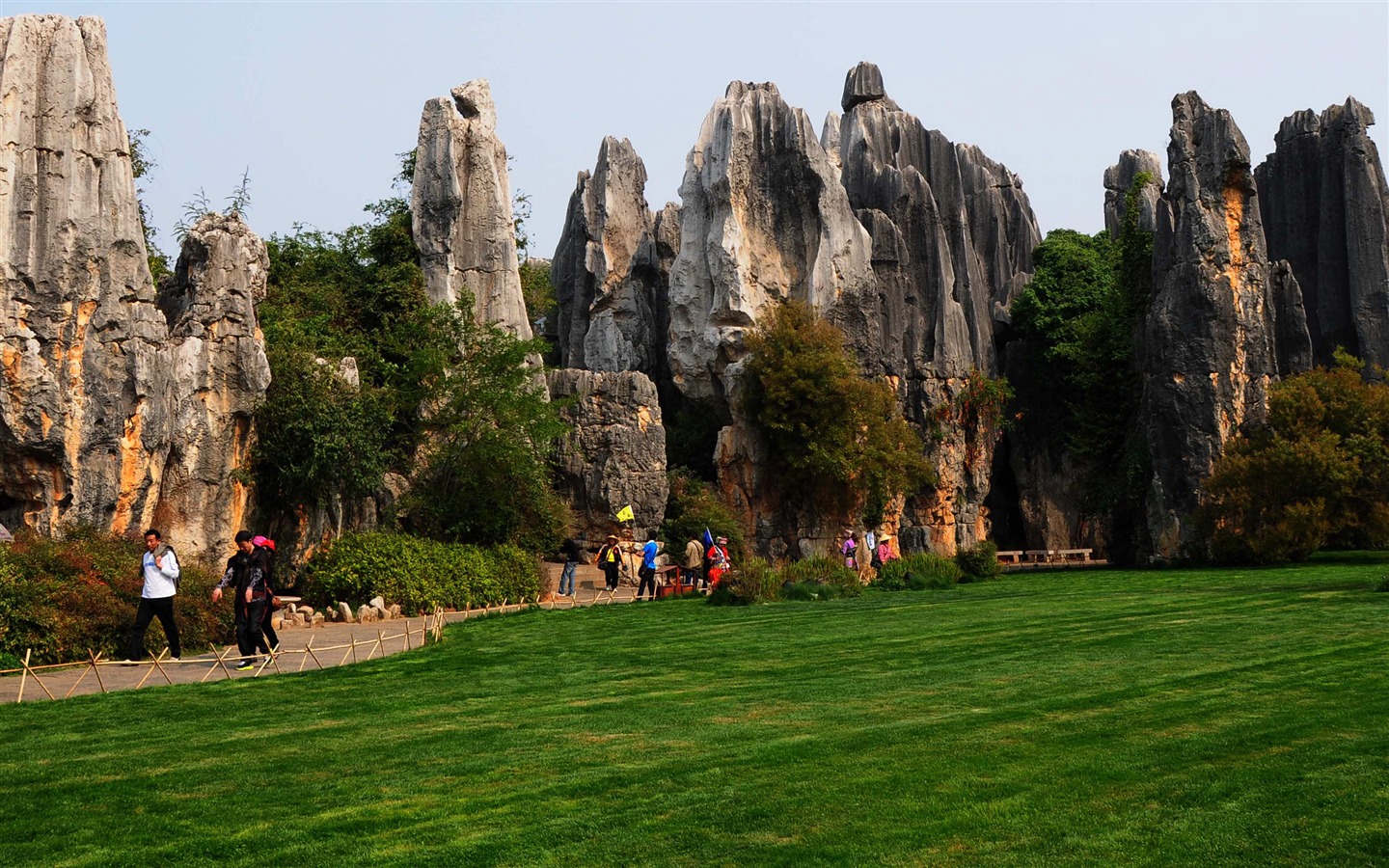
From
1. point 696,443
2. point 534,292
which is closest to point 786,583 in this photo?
point 696,443

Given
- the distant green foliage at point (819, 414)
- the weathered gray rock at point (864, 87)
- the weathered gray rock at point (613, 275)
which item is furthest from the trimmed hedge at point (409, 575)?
the weathered gray rock at point (864, 87)

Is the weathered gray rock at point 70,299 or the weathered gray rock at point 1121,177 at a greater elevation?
the weathered gray rock at point 1121,177

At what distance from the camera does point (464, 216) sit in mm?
32156

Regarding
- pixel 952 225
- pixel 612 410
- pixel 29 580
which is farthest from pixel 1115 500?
pixel 29 580

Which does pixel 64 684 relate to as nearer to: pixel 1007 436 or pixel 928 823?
pixel 928 823

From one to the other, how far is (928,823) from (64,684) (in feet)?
30.9

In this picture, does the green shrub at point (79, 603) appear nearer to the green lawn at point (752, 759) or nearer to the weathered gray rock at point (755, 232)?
the green lawn at point (752, 759)

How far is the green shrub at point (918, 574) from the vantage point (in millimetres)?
26734

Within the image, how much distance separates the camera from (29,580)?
50.4 feet

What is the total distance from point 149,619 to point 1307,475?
88.1 ft

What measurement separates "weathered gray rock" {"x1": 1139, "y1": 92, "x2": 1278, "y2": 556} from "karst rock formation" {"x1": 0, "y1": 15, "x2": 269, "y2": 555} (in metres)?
26.0

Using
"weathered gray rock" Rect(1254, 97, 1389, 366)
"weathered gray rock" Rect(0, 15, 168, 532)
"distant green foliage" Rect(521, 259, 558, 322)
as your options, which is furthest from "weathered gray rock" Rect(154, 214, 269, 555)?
"weathered gray rock" Rect(1254, 97, 1389, 366)

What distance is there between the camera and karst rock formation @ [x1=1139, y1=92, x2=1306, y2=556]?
120 feet

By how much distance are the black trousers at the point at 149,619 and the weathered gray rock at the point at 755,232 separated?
24.4m
